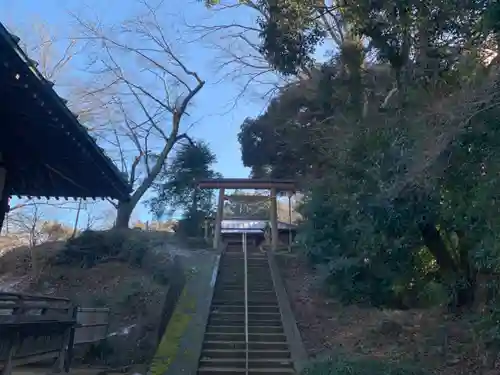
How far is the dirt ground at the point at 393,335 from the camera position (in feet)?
29.6

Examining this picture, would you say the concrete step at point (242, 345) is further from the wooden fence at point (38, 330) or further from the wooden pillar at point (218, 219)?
the wooden pillar at point (218, 219)

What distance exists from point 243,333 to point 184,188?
48.1 ft

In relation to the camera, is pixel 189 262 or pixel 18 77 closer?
pixel 18 77

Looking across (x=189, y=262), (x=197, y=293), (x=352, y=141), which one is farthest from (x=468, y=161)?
(x=189, y=262)

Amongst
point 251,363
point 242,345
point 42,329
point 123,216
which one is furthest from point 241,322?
point 123,216

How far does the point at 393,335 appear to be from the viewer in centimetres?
1082

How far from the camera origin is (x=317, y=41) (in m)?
12.3

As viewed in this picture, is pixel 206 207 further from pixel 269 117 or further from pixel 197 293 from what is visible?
pixel 197 293

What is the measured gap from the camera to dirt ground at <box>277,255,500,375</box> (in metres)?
9.03

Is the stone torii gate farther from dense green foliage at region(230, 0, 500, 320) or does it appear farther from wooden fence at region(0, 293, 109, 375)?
wooden fence at region(0, 293, 109, 375)

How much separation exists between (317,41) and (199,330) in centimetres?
680

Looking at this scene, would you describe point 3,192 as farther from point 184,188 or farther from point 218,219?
point 184,188

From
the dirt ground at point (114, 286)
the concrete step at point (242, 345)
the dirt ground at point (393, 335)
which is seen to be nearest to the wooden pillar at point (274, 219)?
the dirt ground at point (114, 286)

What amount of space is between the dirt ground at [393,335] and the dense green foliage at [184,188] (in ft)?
39.7
